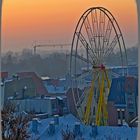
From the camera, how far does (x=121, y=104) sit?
395cm

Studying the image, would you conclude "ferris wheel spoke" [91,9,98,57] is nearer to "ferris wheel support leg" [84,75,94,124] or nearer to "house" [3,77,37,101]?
"ferris wheel support leg" [84,75,94,124]

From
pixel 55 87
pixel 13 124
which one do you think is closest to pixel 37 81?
pixel 55 87

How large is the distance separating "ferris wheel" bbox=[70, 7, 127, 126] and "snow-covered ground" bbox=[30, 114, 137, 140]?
0.16 ft

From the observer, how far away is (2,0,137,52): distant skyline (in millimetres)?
3940

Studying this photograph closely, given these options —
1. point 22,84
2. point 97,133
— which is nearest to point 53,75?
point 22,84

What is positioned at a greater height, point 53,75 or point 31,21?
point 31,21

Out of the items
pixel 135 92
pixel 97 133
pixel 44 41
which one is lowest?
pixel 97 133

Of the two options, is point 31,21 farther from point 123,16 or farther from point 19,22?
point 123,16

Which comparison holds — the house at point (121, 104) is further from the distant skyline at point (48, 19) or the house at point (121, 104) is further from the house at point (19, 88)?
the house at point (19, 88)

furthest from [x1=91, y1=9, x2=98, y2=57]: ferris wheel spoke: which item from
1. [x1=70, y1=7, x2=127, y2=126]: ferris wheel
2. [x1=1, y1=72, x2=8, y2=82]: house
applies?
[x1=1, y1=72, x2=8, y2=82]: house

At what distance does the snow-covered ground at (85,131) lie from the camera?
396 cm

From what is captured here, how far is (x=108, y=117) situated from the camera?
396 cm

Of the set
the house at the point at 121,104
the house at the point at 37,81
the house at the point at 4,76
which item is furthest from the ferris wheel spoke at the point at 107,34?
the house at the point at 4,76

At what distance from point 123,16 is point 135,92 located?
0.48 metres
